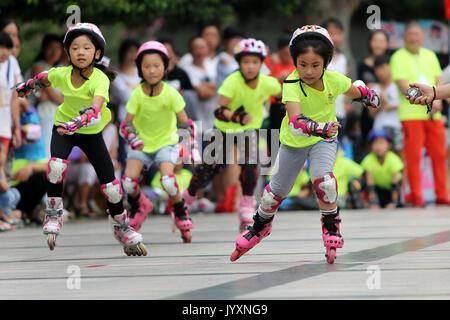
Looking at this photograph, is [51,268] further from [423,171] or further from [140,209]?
[423,171]

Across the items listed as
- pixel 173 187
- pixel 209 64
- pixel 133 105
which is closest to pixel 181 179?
pixel 209 64

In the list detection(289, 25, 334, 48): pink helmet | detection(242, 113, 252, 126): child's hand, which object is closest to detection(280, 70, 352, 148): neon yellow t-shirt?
detection(289, 25, 334, 48): pink helmet

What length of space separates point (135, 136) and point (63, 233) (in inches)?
86.2

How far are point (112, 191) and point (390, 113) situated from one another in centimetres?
727

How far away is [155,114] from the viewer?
953 cm

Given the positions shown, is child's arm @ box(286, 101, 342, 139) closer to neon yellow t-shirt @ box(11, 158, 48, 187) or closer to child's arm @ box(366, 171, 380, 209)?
neon yellow t-shirt @ box(11, 158, 48, 187)

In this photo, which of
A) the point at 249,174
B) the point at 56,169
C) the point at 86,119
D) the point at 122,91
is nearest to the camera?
the point at 86,119

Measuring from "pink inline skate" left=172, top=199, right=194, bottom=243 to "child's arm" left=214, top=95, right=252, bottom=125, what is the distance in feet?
3.79

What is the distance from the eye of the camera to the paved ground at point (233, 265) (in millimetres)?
5602

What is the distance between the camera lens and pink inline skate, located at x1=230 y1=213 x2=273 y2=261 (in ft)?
24.1

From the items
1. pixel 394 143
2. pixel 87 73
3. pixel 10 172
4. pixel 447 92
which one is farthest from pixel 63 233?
pixel 394 143

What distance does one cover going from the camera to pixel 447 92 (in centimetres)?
741

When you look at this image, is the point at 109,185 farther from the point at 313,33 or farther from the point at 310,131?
the point at 313,33

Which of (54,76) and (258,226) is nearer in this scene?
(258,226)
